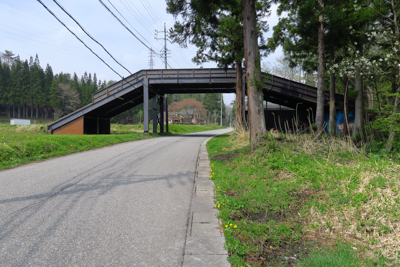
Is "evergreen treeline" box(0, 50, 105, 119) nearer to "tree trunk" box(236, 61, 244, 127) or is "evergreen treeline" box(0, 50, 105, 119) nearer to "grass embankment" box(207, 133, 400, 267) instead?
"tree trunk" box(236, 61, 244, 127)

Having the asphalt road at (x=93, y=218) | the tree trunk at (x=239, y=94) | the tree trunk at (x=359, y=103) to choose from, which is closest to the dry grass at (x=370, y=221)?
the asphalt road at (x=93, y=218)

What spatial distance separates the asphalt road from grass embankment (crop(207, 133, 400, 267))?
0.85 meters

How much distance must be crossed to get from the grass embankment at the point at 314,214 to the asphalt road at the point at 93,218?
2.79 feet

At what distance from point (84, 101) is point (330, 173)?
75801mm

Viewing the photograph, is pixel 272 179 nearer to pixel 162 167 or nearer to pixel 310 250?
pixel 310 250

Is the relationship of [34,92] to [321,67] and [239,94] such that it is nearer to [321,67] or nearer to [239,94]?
[239,94]

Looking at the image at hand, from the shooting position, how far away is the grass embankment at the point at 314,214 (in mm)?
2557

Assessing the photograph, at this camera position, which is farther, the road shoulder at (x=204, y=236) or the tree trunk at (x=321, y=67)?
the tree trunk at (x=321, y=67)

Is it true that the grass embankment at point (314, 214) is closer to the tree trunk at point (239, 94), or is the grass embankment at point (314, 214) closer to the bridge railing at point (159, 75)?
the tree trunk at point (239, 94)

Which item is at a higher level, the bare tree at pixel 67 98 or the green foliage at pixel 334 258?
the bare tree at pixel 67 98

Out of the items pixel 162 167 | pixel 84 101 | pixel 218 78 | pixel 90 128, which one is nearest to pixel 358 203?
pixel 162 167

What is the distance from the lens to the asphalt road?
259cm

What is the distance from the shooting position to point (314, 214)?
135 inches

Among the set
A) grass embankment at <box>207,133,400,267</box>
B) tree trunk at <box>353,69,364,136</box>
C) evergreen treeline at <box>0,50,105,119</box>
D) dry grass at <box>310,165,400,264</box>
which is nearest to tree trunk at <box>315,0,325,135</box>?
tree trunk at <box>353,69,364,136</box>
